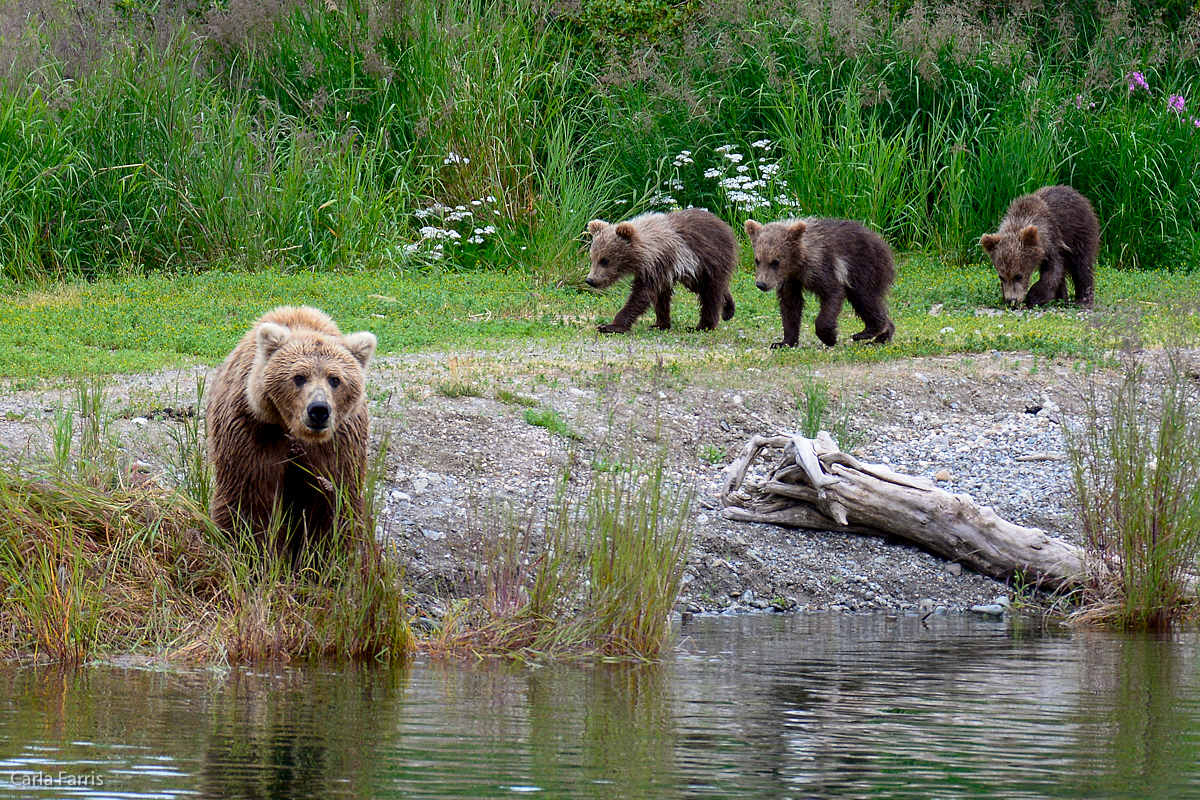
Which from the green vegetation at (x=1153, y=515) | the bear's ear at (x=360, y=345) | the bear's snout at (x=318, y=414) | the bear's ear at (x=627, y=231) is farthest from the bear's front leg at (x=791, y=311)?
the bear's snout at (x=318, y=414)

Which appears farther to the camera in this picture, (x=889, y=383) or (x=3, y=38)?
(x=3, y=38)

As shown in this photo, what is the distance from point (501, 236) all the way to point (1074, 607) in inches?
394

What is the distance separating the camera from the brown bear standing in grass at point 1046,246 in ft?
45.1

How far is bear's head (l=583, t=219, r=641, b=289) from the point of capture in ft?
43.9

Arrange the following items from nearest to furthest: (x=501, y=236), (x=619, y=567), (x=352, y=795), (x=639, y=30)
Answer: (x=352, y=795), (x=619, y=567), (x=501, y=236), (x=639, y=30)

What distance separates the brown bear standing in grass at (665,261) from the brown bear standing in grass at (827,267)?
113 cm

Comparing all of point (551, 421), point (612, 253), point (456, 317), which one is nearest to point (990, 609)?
point (551, 421)

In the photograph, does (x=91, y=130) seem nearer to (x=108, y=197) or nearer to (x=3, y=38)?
(x=108, y=197)

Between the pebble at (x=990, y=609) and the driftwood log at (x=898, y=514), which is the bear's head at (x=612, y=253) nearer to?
the driftwood log at (x=898, y=514)

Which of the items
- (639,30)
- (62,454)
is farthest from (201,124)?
(62,454)

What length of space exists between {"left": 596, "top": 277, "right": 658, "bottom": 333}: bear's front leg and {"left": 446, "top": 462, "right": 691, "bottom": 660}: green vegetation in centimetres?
682

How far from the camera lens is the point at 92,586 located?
6.17 meters

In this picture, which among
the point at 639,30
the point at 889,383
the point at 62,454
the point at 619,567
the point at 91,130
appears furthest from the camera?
the point at 639,30

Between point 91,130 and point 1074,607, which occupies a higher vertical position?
point 91,130
